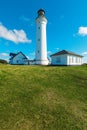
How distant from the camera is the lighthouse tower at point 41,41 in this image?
39188 mm

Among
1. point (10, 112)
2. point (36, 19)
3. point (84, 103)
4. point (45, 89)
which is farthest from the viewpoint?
point (36, 19)

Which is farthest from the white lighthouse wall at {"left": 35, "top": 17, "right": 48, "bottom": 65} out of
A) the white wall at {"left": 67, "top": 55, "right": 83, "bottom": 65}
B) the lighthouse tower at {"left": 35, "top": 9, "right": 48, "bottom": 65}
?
the white wall at {"left": 67, "top": 55, "right": 83, "bottom": 65}

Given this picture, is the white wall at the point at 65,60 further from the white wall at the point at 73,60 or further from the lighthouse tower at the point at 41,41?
the lighthouse tower at the point at 41,41

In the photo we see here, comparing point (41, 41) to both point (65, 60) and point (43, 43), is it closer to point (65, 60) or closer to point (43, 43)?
point (43, 43)

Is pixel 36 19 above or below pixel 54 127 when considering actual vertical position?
above

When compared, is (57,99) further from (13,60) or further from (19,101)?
(13,60)

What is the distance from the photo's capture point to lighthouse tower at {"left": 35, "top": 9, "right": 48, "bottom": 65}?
39.2 meters

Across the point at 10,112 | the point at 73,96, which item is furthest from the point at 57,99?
the point at 10,112

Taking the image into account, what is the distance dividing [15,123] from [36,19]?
37130 millimetres

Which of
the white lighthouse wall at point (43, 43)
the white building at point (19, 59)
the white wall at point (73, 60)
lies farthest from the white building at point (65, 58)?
the white building at point (19, 59)

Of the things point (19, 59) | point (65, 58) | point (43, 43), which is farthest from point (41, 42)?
point (19, 59)

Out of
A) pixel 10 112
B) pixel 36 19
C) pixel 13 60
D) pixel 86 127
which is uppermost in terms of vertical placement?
pixel 36 19

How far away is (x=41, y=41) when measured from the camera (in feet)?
129

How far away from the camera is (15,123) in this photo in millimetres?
7328
